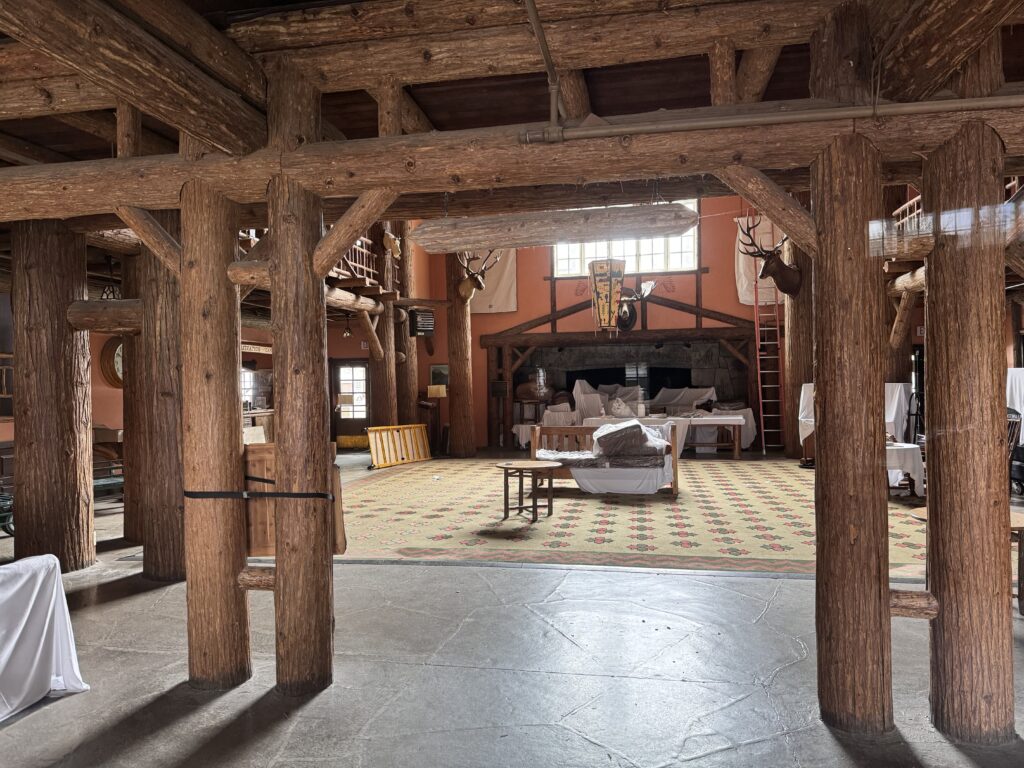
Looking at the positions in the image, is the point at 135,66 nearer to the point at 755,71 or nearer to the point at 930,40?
the point at 755,71

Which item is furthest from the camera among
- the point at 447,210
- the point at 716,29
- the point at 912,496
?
the point at 912,496

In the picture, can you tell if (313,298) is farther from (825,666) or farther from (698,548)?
(698,548)

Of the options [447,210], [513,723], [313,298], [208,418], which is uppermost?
[447,210]

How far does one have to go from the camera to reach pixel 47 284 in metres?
5.62

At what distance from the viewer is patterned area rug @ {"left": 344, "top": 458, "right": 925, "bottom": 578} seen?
5.76 m

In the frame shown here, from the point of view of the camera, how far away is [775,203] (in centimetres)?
309

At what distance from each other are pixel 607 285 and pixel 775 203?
20.5 feet

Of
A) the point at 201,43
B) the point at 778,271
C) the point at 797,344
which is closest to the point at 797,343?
the point at 797,344

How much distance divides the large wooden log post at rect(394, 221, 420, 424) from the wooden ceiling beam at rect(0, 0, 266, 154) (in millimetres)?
10965

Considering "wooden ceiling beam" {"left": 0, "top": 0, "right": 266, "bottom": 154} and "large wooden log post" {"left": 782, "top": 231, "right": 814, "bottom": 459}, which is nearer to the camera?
"wooden ceiling beam" {"left": 0, "top": 0, "right": 266, "bottom": 154}

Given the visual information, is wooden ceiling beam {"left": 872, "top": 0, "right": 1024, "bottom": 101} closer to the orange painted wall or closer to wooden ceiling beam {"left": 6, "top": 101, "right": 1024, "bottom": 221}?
wooden ceiling beam {"left": 6, "top": 101, "right": 1024, "bottom": 221}

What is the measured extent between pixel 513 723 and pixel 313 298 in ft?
7.32

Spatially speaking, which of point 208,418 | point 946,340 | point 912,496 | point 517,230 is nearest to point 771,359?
point 912,496

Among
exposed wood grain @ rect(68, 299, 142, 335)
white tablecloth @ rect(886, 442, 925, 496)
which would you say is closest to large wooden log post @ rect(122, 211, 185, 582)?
exposed wood grain @ rect(68, 299, 142, 335)
